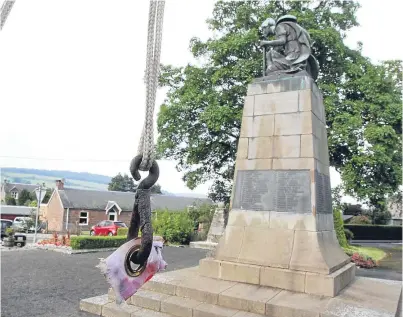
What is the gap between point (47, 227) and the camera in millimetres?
37438

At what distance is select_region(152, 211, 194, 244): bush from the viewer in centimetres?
2117

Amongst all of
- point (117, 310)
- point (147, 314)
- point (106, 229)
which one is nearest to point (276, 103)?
point (147, 314)

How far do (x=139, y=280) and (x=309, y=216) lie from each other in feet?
16.5

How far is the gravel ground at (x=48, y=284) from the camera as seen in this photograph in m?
6.23

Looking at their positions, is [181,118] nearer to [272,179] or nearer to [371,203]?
[371,203]

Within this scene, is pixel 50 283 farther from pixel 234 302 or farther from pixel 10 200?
pixel 10 200

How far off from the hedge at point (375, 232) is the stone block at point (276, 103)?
31453mm

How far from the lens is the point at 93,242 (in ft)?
55.0

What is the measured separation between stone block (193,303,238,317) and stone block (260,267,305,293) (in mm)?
1057

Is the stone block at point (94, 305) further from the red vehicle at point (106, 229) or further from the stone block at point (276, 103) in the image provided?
the red vehicle at point (106, 229)

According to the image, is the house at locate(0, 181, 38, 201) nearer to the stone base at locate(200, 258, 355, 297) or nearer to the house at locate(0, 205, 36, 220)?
the house at locate(0, 205, 36, 220)

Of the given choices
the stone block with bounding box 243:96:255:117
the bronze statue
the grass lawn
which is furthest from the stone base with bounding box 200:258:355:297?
the grass lawn

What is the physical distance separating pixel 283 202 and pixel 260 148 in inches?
50.2

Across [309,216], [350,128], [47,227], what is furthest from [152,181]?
[47,227]
